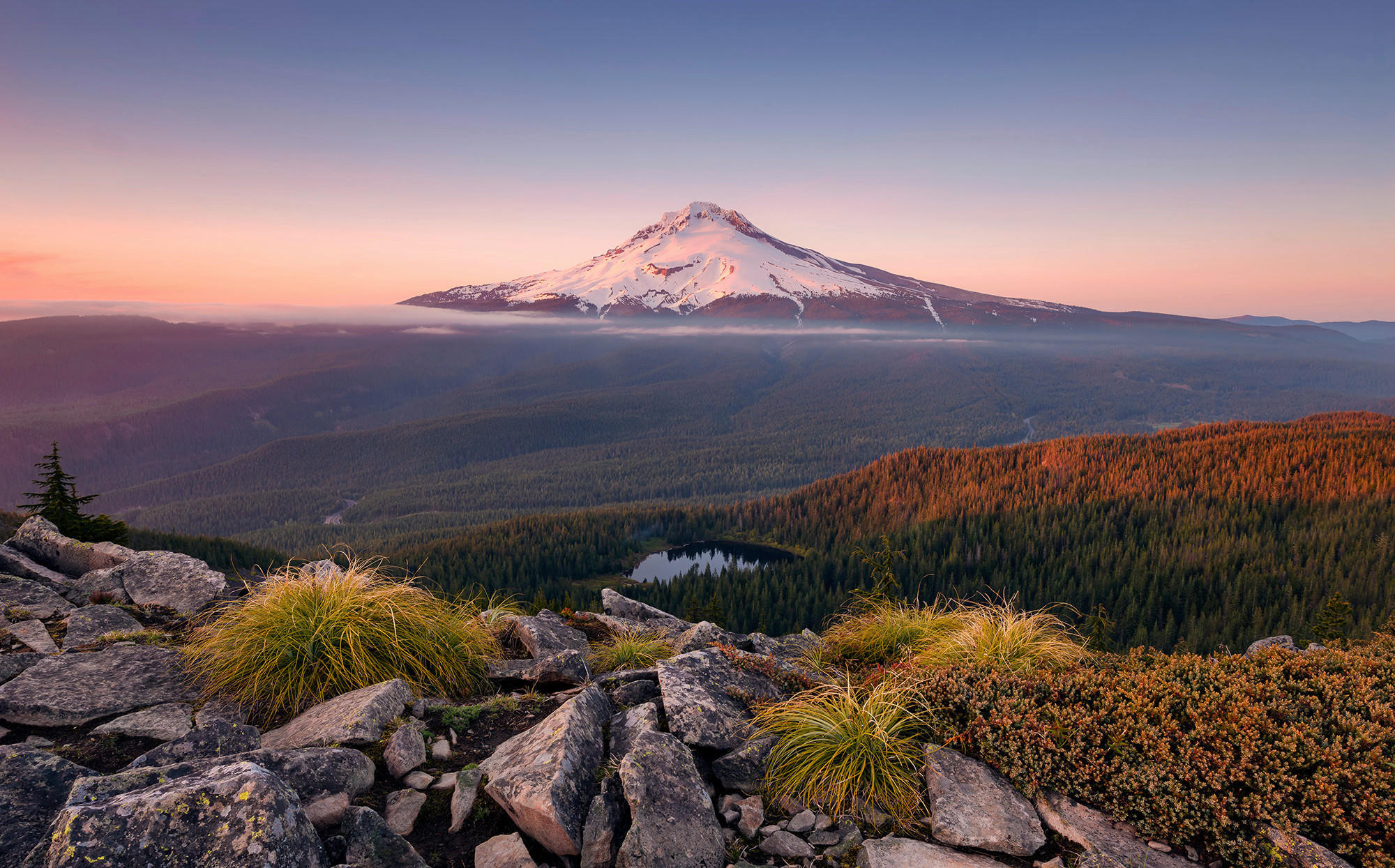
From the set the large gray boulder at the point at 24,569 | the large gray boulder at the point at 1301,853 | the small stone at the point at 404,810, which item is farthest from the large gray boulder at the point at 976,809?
the large gray boulder at the point at 24,569

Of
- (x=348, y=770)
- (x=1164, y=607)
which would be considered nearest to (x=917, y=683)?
(x=348, y=770)

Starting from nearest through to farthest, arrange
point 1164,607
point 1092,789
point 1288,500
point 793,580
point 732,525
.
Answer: point 1092,789
point 1164,607
point 793,580
point 1288,500
point 732,525

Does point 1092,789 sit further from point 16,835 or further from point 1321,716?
point 16,835

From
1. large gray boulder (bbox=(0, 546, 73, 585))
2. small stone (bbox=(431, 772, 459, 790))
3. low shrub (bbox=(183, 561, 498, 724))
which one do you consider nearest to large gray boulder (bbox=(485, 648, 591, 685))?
low shrub (bbox=(183, 561, 498, 724))

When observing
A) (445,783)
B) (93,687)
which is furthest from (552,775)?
(93,687)

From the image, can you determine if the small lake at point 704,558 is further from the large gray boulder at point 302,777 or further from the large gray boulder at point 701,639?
the large gray boulder at point 302,777

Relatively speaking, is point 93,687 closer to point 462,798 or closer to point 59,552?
point 462,798

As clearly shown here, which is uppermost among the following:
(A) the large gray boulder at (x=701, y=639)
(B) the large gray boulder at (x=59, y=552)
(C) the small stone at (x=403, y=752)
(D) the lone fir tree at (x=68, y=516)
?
(C) the small stone at (x=403, y=752)
